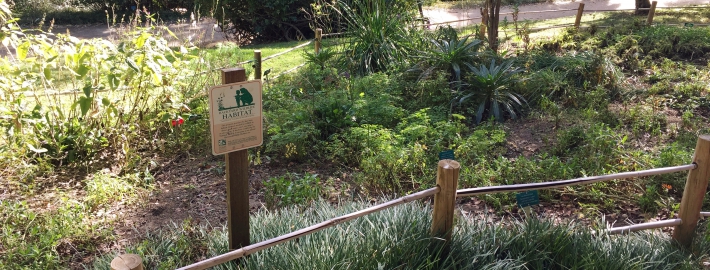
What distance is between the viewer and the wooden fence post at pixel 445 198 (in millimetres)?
2895

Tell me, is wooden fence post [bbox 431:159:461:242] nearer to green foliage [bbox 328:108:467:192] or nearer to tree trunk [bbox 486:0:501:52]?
green foliage [bbox 328:108:467:192]

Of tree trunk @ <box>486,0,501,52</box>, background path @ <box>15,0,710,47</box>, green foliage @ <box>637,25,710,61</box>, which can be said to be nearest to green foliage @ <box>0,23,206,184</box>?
tree trunk @ <box>486,0,501,52</box>

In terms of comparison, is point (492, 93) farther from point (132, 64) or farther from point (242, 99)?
point (242, 99)

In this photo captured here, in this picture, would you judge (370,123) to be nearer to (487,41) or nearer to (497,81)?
(497,81)

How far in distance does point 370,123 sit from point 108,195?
251 centimetres

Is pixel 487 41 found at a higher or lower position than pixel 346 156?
higher

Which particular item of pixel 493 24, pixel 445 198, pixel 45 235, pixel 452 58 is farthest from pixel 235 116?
pixel 493 24

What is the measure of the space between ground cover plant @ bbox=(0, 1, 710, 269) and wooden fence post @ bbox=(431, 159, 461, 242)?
0.11 meters

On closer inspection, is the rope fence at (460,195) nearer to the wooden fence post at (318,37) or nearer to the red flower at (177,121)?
the red flower at (177,121)

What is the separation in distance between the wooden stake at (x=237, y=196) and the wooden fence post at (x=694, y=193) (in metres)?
2.75

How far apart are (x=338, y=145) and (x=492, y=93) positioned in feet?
7.16

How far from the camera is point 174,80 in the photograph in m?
5.49

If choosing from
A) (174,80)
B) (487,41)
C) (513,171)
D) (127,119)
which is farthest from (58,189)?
(487,41)

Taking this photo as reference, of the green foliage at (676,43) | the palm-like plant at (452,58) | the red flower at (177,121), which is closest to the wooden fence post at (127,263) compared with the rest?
the red flower at (177,121)
